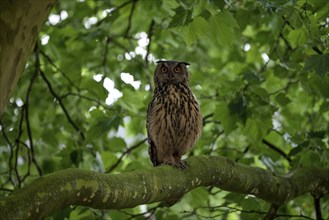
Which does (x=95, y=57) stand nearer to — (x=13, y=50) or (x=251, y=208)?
(x=251, y=208)

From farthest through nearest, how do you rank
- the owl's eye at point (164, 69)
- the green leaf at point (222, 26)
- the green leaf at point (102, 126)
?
the owl's eye at point (164, 69) < the green leaf at point (102, 126) < the green leaf at point (222, 26)

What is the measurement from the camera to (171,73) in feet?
15.2

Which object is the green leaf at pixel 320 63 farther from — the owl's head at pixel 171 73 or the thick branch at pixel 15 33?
the thick branch at pixel 15 33

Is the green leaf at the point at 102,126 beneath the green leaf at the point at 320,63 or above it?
above

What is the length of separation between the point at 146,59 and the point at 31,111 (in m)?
1.59

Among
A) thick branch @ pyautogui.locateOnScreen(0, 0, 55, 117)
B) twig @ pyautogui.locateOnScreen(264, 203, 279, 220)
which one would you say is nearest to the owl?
twig @ pyautogui.locateOnScreen(264, 203, 279, 220)

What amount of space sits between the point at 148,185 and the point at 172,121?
1.61 m

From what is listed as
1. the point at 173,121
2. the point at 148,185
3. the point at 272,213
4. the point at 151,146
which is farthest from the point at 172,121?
the point at 148,185

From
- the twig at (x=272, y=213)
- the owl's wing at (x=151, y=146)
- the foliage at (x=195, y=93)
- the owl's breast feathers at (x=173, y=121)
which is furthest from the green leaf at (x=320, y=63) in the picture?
the owl's wing at (x=151, y=146)

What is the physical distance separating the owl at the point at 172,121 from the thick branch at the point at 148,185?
34.7 inches

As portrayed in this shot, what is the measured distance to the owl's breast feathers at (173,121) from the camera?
431 centimetres

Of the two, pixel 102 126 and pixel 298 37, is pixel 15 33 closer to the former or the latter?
pixel 298 37

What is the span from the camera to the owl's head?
15.2ft

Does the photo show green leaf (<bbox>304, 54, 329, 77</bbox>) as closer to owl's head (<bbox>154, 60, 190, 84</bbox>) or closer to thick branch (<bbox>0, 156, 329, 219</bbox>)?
thick branch (<bbox>0, 156, 329, 219</bbox>)
